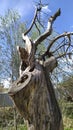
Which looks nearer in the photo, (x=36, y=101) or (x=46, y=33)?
(x=36, y=101)

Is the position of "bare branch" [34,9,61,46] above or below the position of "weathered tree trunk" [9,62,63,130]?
above

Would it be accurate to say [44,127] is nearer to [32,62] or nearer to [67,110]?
[32,62]

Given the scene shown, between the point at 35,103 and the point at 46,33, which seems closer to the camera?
the point at 35,103

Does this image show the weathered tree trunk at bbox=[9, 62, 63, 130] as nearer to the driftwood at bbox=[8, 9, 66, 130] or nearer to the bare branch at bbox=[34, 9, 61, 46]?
the driftwood at bbox=[8, 9, 66, 130]

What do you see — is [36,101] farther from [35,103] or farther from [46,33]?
[46,33]

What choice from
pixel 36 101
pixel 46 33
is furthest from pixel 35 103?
pixel 46 33

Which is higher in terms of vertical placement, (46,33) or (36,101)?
(46,33)

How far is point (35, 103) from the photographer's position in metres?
2.95

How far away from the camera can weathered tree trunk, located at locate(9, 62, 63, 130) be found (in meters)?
2.94

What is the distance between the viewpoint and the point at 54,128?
9.74 ft

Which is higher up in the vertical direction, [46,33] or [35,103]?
[46,33]

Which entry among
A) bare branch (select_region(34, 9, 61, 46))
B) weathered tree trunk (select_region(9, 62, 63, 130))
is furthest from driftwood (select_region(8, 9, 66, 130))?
bare branch (select_region(34, 9, 61, 46))

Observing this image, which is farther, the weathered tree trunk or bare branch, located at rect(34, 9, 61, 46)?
bare branch, located at rect(34, 9, 61, 46)

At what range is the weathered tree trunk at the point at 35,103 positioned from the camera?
9.64 ft
